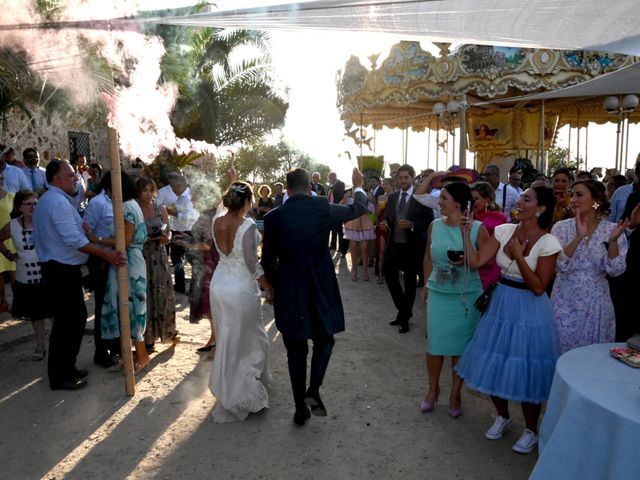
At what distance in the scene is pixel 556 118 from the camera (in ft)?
54.4

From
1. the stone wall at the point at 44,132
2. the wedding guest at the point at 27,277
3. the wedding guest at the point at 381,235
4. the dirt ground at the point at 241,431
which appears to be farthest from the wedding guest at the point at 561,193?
the stone wall at the point at 44,132

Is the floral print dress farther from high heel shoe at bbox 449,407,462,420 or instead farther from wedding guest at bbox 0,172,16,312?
wedding guest at bbox 0,172,16,312

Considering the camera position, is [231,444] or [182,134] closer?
[231,444]

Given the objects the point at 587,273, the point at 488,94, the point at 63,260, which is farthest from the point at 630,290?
the point at 488,94

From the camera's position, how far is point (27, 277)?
503cm

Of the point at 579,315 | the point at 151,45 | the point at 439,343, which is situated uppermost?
the point at 151,45

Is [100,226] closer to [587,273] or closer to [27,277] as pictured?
[27,277]

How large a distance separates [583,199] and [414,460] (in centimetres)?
212

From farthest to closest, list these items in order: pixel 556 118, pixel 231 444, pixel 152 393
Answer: pixel 556 118, pixel 152 393, pixel 231 444

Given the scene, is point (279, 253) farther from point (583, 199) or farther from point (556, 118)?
point (556, 118)

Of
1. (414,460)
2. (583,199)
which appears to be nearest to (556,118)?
(583,199)

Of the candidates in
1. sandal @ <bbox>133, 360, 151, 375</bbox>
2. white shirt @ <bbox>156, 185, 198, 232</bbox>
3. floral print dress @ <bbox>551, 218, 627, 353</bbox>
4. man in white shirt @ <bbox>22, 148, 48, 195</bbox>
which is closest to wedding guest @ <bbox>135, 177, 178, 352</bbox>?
sandal @ <bbox>133, 360, 151, 375</bbox>

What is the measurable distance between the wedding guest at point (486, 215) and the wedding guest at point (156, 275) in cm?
314

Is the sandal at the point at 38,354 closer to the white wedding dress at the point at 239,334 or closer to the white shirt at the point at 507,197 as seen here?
the white wedding dress at the point at 239,334
